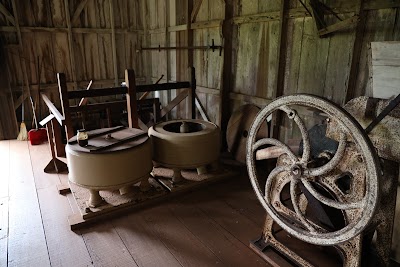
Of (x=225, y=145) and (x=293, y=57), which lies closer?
(x=293, y=57)

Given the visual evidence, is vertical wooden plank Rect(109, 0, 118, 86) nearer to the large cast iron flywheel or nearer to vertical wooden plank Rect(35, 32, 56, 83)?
vertical wooden plank Rect(35, 32, 56, 83)

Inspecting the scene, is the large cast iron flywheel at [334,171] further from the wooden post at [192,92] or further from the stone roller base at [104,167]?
the wooden post at [192,92]

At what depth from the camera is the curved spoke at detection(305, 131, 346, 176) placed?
1.43m

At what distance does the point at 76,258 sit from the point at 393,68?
2.62m

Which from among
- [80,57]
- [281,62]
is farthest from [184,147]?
[80,57]

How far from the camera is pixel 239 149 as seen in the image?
3.77m

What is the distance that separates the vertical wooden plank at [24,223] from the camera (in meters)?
2.08

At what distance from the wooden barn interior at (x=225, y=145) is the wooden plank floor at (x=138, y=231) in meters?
0.01

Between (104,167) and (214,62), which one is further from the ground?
(214,62)

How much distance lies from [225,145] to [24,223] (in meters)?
2.70

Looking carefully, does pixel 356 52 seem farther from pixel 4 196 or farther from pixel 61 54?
pixel 61 54

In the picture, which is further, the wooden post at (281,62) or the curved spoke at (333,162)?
the wooden post at (281,62)

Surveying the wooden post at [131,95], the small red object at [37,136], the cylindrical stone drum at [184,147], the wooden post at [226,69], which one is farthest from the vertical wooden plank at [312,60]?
the small red object at [37,136]

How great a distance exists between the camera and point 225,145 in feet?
13.9
